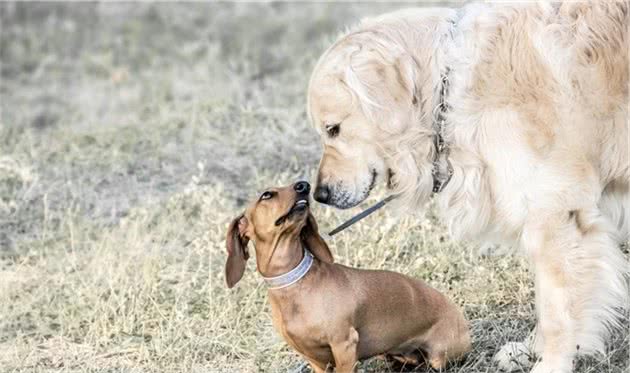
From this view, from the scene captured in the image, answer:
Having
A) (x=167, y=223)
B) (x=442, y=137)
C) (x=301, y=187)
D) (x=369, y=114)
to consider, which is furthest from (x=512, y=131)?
(x=167, y=223)

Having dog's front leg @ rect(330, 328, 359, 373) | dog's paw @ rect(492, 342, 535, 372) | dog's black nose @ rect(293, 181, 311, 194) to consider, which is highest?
dog's black nose @ rect(293, 181, 311, 194)

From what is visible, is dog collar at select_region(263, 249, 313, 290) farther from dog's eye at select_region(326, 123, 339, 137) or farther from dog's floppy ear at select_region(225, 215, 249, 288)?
dog's eye at select_region(326, 123, 339, 137)

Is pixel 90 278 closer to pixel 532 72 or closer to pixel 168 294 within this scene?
pixel 168 294

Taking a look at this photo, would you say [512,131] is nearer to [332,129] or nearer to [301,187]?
[332,129]

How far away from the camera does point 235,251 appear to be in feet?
14.5

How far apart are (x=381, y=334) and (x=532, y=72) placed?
3.93ft

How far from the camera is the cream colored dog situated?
4324mm

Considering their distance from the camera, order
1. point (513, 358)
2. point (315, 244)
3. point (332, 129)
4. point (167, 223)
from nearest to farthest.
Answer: point (315, 244) < point (332, 129) < point (513, 358) < point (167, 223)

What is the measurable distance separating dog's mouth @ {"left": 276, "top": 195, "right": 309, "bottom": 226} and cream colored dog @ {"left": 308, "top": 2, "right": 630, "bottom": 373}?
1.11ft

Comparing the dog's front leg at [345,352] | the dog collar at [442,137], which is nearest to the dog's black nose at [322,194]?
the dog collar at [442,137]

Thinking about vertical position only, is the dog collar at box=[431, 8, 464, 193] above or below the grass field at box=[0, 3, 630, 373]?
above

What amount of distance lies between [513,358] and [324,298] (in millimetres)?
994

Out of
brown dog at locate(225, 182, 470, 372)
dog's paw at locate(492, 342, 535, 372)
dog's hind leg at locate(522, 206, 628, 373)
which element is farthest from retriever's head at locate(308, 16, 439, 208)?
dog's paw at locate(492, 342, 535, 372)

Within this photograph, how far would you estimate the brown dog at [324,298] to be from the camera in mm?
4270
